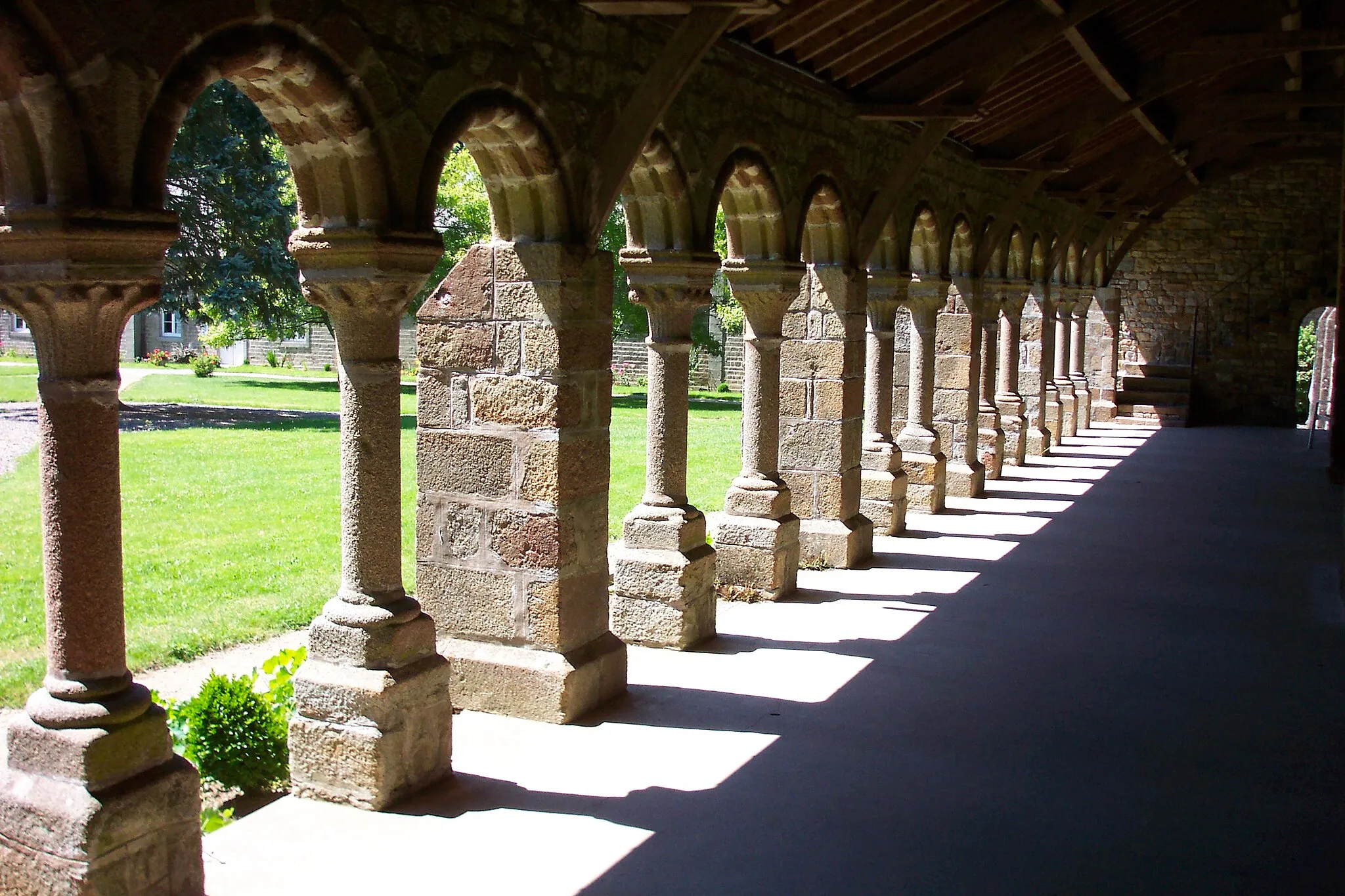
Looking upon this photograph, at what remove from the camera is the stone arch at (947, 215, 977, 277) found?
9195mm

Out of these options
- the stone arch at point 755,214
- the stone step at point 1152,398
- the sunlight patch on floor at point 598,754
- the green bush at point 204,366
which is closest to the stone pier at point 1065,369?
the stone step at point 1152,398

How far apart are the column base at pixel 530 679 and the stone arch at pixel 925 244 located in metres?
4.65

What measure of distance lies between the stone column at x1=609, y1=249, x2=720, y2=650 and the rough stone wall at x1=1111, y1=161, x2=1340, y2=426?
13820 mm

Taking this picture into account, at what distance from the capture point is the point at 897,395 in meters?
9.49

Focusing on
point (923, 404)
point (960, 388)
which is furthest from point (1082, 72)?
point (923, 404)

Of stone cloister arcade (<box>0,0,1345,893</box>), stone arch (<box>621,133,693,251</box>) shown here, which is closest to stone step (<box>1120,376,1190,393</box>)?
stone cloister arcade (<box>0,0,1345,893</box>)

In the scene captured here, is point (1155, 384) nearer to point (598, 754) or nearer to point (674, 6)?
point (674, 6)

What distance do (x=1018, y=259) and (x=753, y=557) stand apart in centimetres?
666

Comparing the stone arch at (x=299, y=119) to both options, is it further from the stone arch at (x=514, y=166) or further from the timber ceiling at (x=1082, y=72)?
the timber ceiling at (x=1082, y=72)

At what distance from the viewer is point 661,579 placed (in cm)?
500

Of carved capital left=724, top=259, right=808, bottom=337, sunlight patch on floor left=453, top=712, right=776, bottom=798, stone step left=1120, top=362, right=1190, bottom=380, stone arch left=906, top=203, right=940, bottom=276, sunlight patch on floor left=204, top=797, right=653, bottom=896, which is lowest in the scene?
sunlight patch on floor left=204, top=797, right=653, bottom=896

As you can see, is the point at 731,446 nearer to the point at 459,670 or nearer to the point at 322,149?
the point at 459,670

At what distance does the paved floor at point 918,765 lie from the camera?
312 centimetres

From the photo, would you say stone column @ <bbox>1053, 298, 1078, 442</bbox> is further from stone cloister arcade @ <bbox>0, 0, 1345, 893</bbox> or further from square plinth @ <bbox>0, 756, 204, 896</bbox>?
square plinth @ <bbox>0, 756, 204, 896</bbox>
